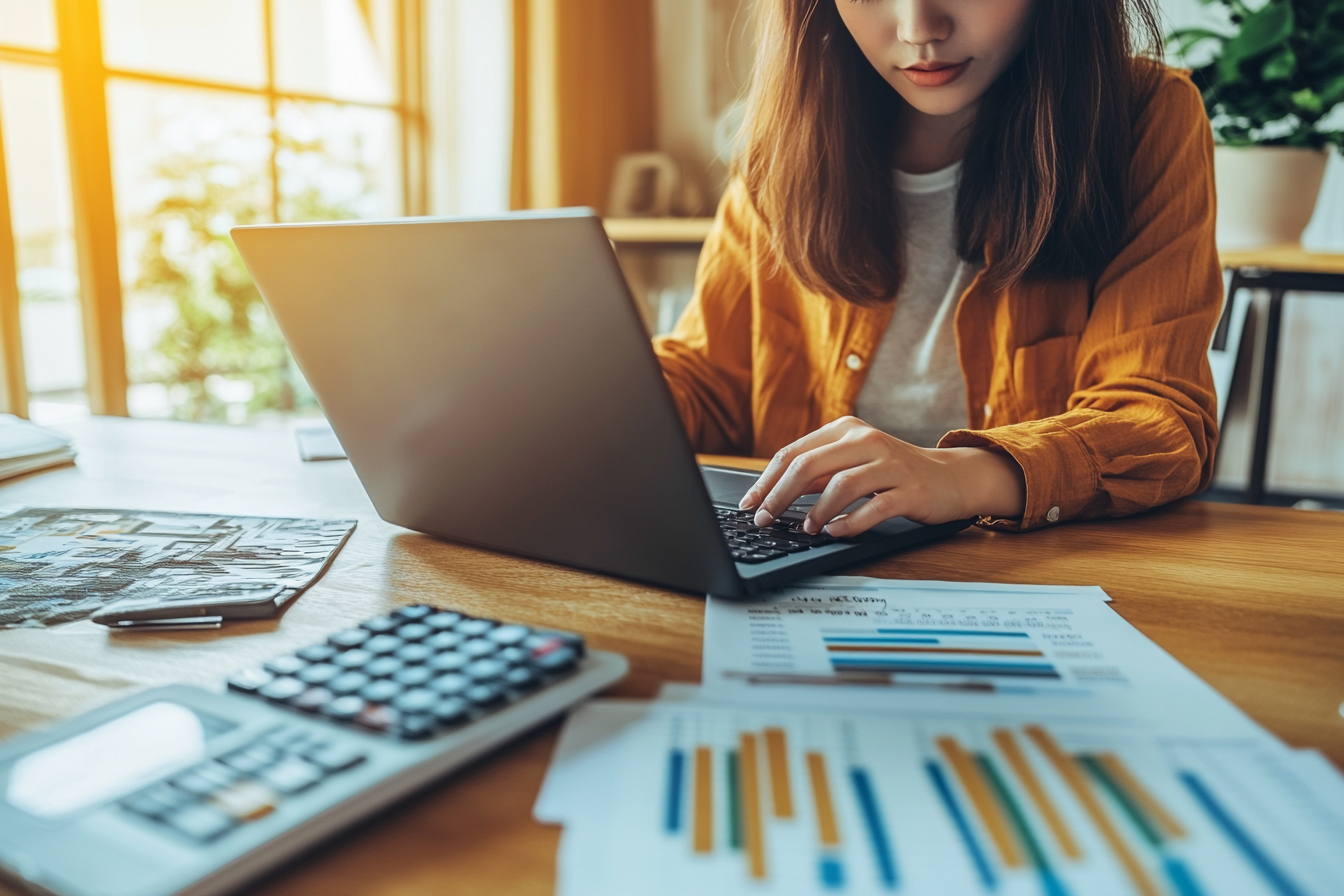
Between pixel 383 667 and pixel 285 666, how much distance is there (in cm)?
4

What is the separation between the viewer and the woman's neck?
1.11 meters

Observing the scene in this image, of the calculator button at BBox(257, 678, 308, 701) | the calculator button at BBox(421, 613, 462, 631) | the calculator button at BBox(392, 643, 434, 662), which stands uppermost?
the calculator button at BBox(421, 613, 462, 631)

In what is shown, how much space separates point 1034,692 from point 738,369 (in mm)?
802

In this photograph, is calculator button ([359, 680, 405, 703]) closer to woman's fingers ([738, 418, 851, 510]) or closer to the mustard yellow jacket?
woman's fingers ([738, 418, 851, 510])

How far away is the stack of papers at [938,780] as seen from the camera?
0.99 feet

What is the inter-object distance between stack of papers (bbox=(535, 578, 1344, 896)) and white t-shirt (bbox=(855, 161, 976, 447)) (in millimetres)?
643

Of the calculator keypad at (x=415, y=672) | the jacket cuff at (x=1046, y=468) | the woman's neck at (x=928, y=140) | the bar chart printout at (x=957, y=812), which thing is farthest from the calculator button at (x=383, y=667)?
the woman's neck at (x=928, y=140)

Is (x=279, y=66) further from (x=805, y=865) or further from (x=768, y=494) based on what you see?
(x=805, y=865)

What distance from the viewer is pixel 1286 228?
1.92 meters

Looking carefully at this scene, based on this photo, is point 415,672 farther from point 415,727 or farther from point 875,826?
point 875,826

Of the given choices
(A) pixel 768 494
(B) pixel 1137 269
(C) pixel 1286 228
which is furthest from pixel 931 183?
(C) pixel 1286 228

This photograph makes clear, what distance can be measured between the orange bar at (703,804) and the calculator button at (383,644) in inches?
5.4

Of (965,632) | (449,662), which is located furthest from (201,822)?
(965,632)

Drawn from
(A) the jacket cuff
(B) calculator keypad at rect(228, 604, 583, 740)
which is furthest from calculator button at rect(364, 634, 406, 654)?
(A) the jacket cuff
